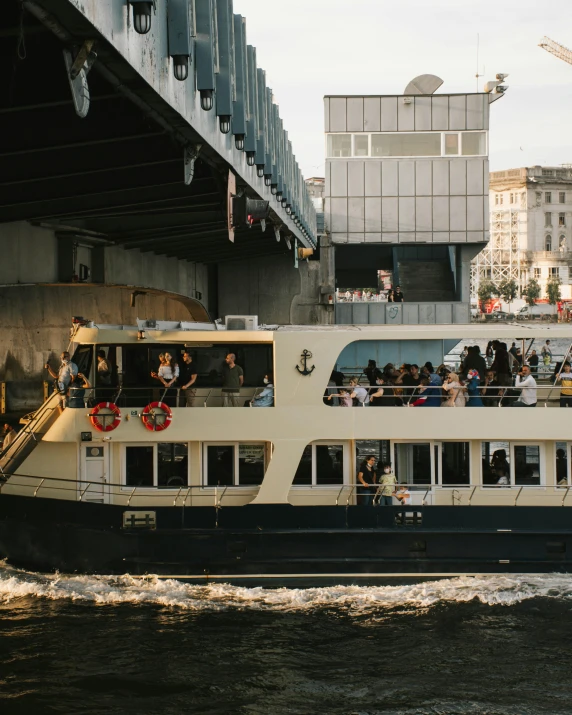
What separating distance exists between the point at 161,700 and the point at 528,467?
32.2 feet

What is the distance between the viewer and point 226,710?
51.8ft

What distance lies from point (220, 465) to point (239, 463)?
422mm

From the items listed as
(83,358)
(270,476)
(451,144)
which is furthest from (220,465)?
(451,144)

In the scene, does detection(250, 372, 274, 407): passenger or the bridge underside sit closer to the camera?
the bridge underside

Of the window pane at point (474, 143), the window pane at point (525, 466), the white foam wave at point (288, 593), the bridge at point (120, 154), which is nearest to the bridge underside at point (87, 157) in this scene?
the bridge at point (120, 154)

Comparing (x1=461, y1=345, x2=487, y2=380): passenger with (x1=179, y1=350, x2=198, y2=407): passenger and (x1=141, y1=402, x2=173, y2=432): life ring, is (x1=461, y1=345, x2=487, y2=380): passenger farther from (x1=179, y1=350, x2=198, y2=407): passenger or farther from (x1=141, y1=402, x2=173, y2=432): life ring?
(x1=141, y1=402, x2=173, y2=432): life ring

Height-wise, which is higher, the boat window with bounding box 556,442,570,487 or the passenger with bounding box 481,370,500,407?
the passenger with bounding box 481,370,500,407

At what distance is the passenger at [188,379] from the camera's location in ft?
70.2

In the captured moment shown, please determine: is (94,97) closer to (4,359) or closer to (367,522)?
(367,522)

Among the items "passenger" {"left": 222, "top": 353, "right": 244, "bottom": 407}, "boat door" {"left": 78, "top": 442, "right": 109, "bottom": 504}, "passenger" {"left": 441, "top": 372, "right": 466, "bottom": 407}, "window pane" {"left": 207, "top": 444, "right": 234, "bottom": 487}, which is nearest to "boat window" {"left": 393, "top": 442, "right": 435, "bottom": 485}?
"passenger" {"left": 441, "top": 372, "right": 466, "bottom": 407}

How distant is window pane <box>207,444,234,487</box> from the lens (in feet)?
70.2

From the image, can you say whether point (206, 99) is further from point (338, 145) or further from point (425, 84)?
point (425, 84)

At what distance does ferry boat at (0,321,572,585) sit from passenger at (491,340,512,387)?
708mm

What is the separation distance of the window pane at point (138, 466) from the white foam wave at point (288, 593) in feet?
6.87
